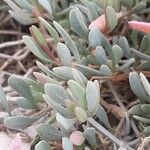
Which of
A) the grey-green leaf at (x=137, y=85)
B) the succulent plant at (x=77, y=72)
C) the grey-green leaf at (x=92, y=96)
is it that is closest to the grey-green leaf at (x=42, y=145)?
the succulent plant at (x=77, y=72)

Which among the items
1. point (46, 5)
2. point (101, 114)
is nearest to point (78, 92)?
point (101, 114)

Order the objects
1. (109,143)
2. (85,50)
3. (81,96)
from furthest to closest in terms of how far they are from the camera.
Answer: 1. (85,50)
2. (109,143)
3. (81,96)

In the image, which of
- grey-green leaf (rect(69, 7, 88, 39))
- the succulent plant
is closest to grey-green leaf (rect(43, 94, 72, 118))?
the succulent plant

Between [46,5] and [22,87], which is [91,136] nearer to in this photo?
[22,87]

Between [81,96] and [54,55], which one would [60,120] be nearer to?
[81,96]

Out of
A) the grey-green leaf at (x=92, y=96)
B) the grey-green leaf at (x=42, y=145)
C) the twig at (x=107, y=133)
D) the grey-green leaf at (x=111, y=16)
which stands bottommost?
the twig at (x=107, y=133)

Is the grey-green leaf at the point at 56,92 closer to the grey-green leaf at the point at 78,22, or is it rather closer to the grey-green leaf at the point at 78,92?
the grey-green leaf at the point at 78,92

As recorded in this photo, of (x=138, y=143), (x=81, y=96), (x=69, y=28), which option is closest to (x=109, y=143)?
(x=138, y=143)

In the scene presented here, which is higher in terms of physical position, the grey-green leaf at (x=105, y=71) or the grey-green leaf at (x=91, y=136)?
the grey-green leaf at (x=105, y=71)

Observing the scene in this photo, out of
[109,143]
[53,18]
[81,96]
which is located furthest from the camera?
[53,18]
